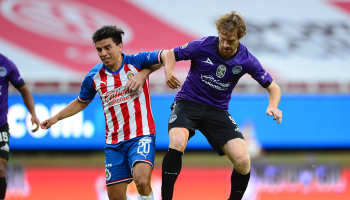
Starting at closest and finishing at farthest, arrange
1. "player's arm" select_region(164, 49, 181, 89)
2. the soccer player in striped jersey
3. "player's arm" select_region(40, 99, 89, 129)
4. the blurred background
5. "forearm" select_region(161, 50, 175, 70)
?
1. "player's arm" select_region(164, 49, 181, 89)
2. "forearm" select_region(161, 50, 175, 70)
3. the soccer player in striped jersey
4. "player's arm" select_region(40, 99, 89, 129)
5. the blurred background

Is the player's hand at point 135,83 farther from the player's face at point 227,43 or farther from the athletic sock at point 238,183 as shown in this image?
the athletic sock at point 238,183

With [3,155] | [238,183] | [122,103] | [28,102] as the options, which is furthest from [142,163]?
[28,102]

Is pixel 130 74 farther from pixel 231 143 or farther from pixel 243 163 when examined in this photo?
pixel 243 163

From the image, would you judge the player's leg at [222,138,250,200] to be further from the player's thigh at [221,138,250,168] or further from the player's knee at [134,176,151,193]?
the player's knee at [134,176,151,193]

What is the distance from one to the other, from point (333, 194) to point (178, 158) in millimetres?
3536

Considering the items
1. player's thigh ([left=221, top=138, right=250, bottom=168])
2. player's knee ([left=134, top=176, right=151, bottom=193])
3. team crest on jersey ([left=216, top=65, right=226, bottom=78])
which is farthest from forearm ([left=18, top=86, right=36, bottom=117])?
player's thigh ([left=221, top=138, right=250, bottom=168])

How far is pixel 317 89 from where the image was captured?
461 inches

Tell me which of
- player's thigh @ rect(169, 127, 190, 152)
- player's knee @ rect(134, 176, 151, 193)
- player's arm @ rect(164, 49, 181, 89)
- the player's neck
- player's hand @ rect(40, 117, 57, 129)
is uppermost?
the player's neck

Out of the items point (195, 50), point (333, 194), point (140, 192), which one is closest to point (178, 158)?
point (140, 192)

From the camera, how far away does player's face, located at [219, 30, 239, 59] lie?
4.03 meters

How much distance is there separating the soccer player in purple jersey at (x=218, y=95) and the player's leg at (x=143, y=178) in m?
0.41

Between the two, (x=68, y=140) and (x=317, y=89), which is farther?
(x=317, y=89)

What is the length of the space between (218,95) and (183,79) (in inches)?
288

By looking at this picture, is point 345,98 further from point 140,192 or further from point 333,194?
point 140,192
